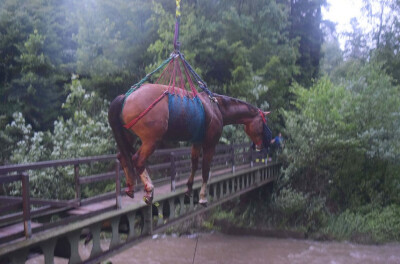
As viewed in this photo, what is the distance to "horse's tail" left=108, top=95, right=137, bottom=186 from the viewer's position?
175 inches

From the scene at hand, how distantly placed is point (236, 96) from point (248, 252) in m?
6.27

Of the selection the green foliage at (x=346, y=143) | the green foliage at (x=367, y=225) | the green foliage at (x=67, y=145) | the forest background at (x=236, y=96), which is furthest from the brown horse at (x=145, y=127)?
the green foliage at (x=367, y=225)

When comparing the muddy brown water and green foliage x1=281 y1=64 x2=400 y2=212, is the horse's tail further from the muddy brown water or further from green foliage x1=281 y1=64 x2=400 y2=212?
green foliage x1=281 y1=64 x2=400 y2=212

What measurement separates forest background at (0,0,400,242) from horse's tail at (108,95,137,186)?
9.51 meters

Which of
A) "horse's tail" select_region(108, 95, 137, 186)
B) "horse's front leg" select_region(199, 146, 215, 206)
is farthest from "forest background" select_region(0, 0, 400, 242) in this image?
"horse's tail" select_region(108, 95, 137, 186)

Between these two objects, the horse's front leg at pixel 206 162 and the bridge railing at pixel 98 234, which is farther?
the horse's front leg at pixel 206 162

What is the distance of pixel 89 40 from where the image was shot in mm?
16438

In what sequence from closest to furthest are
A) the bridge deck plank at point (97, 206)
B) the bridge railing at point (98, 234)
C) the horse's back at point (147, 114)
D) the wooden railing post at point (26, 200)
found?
1. the horse's back at point (147, 114)
2. the wooden railing post at point (26, 200)
3. the bridge railing at point (98, 234)
4. the bridge deck plank at point (97, 206)

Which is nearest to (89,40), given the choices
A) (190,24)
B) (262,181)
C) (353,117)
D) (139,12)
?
(139,12)

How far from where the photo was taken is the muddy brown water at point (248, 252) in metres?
13.4

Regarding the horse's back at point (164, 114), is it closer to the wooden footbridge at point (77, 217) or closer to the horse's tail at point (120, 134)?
the horse's tail at point (120, 134)

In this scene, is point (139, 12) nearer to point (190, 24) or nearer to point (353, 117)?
point (190, 24)

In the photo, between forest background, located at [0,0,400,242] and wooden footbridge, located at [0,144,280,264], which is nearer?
wooden footbridge, located at [0,144,280,264]

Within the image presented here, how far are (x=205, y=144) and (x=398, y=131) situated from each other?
13.2 m
